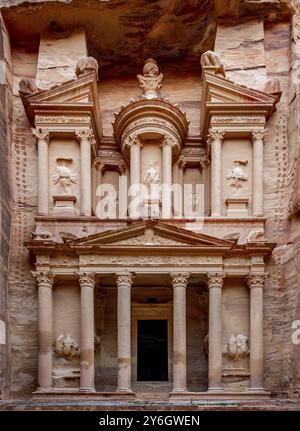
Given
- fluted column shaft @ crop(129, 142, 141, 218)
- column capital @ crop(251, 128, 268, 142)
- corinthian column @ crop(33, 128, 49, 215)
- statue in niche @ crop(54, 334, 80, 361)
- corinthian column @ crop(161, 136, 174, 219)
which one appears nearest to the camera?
statue in niche @ crop(54, 334, 80, 361)

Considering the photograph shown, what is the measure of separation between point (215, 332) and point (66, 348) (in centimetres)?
411

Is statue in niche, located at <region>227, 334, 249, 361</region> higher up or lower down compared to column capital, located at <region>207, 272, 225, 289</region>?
lower down

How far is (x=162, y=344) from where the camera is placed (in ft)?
68.3

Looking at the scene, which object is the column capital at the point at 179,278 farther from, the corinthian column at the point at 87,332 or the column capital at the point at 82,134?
the column capital at the point at 82,134

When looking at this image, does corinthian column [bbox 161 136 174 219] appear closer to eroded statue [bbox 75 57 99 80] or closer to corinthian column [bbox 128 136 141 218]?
corinthian column [bbox 128 136 141 218]

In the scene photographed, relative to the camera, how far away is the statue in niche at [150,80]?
71.4 ft

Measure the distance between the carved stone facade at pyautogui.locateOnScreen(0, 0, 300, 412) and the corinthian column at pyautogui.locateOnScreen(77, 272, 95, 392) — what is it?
5cm

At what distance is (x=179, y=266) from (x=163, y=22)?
820cm

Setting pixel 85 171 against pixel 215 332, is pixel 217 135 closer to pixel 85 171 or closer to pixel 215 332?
pixel 85 171

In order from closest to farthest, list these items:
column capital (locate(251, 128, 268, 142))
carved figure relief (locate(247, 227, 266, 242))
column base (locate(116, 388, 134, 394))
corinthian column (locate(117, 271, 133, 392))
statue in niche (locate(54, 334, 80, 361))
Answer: column base (locate(116, 388, 134, 394))
corinthian column (locate(117, 271, 133, 392))
statue in niche (locate(54, 334, 80, 361))
carved figure relief (locate(247, 227, 266, 242))
column capital (locate(251, 128, 268, 142))

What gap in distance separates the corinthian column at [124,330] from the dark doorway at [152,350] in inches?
65.3

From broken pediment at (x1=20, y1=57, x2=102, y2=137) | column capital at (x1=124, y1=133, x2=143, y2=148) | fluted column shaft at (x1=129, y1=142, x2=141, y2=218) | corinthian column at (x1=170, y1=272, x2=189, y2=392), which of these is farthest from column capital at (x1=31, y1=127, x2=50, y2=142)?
corinthian column at (x1=170, y1=272, x2=189, y2=392)

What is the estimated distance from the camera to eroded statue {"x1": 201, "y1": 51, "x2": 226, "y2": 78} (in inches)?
840
